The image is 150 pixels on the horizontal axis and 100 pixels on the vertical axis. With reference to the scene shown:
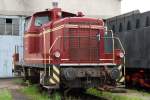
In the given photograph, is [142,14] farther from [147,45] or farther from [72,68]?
[72,68]

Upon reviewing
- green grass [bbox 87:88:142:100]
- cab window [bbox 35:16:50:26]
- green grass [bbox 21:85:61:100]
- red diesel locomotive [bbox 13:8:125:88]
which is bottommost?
green grass [bbox 87:88:142:100]

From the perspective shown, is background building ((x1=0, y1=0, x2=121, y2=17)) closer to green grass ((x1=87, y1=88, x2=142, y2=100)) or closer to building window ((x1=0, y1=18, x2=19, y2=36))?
building window ((x1=0, y1=18, x2=19, y2=36))

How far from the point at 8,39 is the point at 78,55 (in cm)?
1422

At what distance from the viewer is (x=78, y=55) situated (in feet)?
46.5

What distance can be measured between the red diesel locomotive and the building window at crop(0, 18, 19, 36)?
1280 cm

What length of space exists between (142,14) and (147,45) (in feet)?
4.94

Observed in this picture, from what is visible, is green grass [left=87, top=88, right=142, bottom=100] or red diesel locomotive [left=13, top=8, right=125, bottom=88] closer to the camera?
red diesel locomotive [left=13, top=8, right=125, bottom=88]

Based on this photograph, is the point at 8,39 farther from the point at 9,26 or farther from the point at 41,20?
the point at 41,20

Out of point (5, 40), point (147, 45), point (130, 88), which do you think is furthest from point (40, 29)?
point (5, 40)

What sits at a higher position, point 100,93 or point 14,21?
point 14,21

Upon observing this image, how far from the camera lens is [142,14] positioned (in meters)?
18.2

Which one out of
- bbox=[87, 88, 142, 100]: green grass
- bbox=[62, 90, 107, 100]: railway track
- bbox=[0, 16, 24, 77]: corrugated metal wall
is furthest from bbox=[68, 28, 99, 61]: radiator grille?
bbox=[0, 16, 24, 77]: corrugated metal wall

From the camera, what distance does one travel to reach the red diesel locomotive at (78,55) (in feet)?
44.6

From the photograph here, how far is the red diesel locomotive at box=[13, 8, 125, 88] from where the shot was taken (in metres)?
13.6
